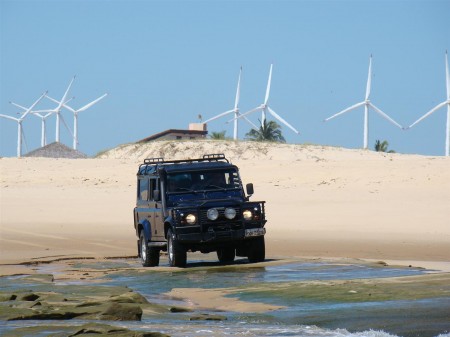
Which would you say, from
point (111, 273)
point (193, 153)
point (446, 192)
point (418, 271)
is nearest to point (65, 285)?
point (111, 273)

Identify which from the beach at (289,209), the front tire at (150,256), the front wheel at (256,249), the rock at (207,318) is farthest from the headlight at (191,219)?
the rock at (207,318)

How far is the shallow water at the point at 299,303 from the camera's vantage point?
1247 cm

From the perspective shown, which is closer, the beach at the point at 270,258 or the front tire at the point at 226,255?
the beach at the point at 270,258

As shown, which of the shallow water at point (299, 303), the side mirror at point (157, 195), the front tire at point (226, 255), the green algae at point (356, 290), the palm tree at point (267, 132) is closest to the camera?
the shallow water at point (299, 303)

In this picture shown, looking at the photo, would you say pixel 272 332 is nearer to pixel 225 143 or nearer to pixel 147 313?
pixel 147 313

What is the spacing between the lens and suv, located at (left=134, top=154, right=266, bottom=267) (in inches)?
817

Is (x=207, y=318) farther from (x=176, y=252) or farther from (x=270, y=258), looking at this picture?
Result: (x=270, y=258)

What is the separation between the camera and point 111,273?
20531 mm

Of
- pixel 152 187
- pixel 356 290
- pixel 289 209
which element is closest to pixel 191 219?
pixel 152 187

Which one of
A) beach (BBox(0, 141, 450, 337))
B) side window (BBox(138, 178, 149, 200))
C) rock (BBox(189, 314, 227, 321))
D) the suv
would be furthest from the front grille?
rock (BBox(189, 314, 227, 321))

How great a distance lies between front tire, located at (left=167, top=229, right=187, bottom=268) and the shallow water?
47 cm

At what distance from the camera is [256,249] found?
21516 millimetres

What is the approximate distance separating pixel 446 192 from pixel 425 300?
77.6ft

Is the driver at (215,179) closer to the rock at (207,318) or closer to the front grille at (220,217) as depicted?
the front grille at (220,217)
